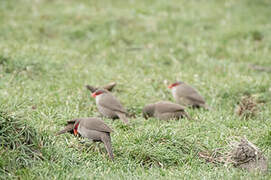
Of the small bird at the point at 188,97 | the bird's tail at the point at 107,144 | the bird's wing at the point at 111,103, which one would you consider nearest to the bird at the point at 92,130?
the bird's tail at the point at 107,144

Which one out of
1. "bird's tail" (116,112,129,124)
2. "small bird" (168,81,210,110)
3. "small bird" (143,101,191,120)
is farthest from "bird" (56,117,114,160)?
"small bird" (168,81,210,110)

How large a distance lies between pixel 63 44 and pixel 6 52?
2.20 meters

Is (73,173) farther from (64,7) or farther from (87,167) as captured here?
(64,7)

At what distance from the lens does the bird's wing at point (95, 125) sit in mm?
5774

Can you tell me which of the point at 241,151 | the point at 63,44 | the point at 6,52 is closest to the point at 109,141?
the point at 241,151

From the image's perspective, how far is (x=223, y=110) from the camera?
26.0ft

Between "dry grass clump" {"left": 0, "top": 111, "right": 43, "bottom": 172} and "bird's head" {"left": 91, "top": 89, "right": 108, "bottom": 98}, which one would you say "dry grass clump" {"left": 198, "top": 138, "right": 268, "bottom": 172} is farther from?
"bird's head" {"left": 91, "top": 89, "right": 108, "bottom": 98}

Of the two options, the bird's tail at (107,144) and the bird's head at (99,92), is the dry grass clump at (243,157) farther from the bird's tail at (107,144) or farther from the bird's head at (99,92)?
the bird's head at (99,92)

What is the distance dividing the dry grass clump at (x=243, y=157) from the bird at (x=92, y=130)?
4.22 feet

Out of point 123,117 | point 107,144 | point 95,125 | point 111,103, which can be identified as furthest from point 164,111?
point 107,144

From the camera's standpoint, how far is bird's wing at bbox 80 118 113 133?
18.9ft

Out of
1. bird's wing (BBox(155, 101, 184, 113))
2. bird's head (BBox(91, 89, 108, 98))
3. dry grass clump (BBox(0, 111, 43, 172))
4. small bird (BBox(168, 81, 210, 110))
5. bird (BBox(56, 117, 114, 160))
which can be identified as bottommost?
small bird (BBox(168, 81, 210, 110))

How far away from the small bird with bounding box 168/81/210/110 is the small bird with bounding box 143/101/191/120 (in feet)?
2.62

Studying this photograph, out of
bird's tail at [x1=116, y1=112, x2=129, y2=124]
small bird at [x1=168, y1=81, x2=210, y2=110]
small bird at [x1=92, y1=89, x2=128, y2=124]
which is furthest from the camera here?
small bird at [x1=168, y1=81, x2=210, y2=110]
